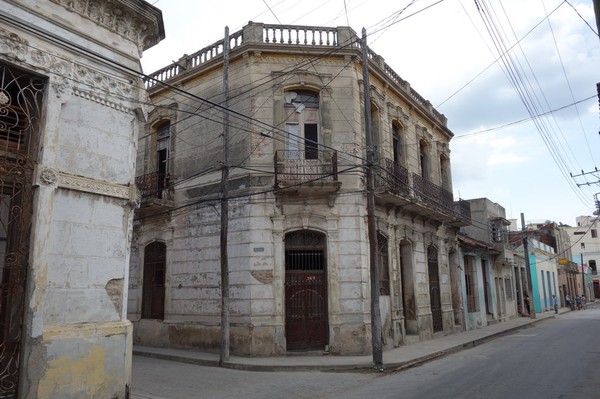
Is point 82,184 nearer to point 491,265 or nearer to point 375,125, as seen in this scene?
point 375,125

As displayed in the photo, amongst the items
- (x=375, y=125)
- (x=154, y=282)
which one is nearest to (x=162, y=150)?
(x=154, y=282)

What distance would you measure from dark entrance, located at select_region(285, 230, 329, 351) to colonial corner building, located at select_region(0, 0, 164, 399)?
637cm

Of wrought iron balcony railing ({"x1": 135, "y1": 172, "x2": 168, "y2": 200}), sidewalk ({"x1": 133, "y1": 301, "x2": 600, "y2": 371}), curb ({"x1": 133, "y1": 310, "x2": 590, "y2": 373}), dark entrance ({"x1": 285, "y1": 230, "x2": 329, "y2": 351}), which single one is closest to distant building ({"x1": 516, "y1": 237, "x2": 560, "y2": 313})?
sidewalk ({"x1": 133, "y1": 301, "x2": 600, "y2": 371})

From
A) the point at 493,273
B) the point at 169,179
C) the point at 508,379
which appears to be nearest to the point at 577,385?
the point at 508,379

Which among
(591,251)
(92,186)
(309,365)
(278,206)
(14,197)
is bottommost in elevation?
(309,365)

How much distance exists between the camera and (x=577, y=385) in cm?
854

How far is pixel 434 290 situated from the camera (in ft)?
61.7

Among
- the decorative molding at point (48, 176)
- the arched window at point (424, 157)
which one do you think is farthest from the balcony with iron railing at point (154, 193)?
the arched window at point (424, 157)

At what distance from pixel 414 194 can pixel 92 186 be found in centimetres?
1241

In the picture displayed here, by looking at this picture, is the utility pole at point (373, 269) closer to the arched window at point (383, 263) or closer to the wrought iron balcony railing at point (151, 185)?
the arched window at point (383, 263)

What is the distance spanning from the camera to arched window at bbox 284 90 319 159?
1434 cm

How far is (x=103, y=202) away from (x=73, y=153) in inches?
35.9

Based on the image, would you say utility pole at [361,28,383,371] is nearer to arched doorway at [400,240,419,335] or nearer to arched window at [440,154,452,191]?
arched doorway at [400,240,419,335]

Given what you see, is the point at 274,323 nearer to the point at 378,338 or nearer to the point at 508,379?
the point at 378,338
